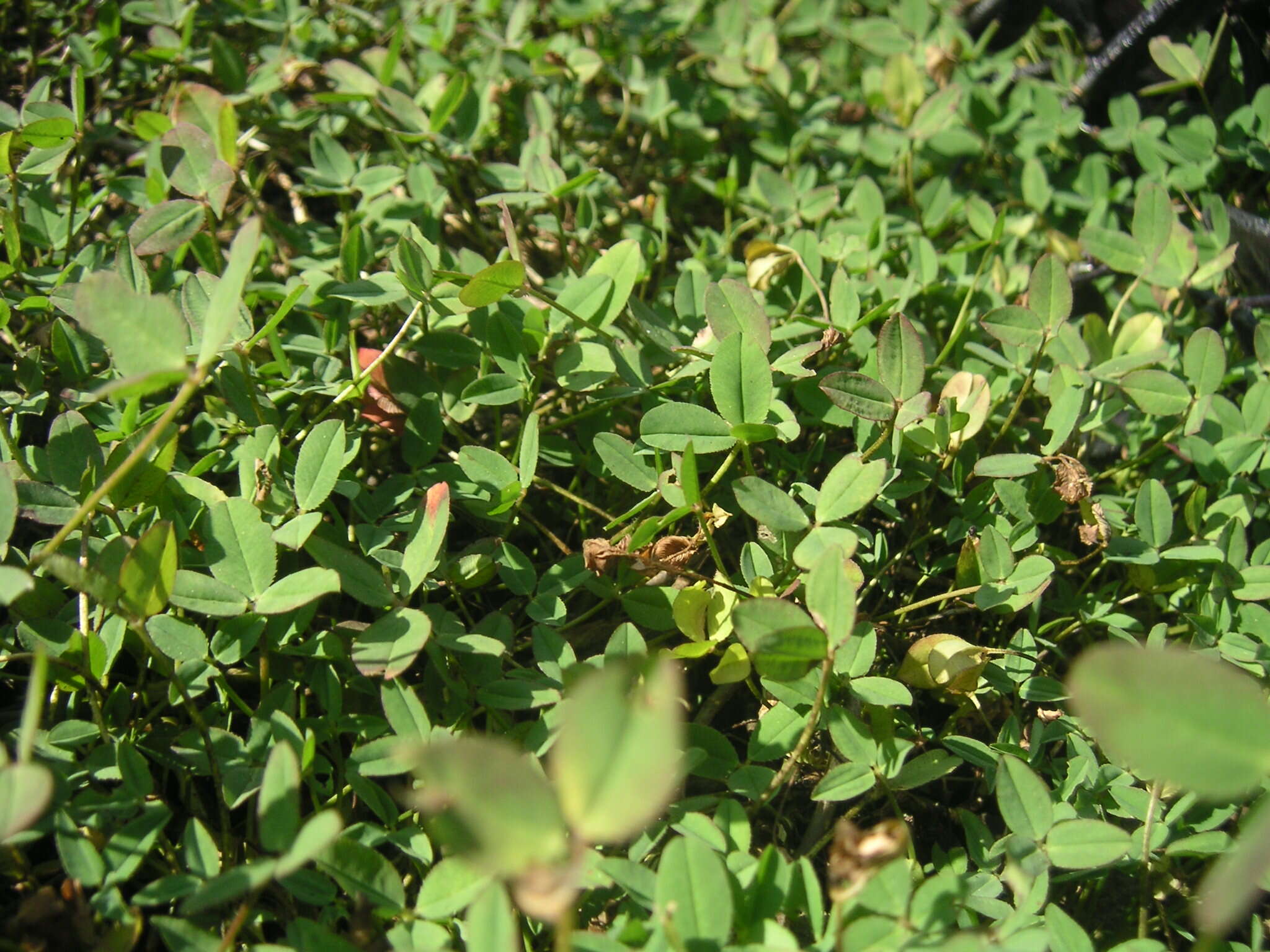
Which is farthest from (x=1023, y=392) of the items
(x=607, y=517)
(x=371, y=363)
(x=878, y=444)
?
(x=371, y=363)

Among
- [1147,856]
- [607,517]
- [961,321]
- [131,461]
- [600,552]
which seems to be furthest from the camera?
[961,321]

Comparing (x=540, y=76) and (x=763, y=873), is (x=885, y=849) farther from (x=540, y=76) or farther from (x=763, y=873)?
(x=540, y=76)

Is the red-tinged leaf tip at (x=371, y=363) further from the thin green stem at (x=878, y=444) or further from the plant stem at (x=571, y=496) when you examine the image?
the thin green stem at (x=878, y=444)

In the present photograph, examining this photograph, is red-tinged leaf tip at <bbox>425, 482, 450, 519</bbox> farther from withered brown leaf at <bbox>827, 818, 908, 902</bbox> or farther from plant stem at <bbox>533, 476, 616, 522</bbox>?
withered brown leaf at <bbox>827, 818, 908, 902</bbox>

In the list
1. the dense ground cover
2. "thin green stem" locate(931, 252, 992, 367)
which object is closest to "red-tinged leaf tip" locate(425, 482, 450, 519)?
the dense ground cover

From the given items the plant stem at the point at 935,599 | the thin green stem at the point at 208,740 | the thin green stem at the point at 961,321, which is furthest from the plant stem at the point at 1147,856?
the thin green stem at the point at 208,740

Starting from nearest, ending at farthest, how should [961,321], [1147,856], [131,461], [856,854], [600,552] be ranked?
[856,854] → [131,461] → [1147,856] → [600,552] → [961,321]

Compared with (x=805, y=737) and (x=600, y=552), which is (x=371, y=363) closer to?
(x=600, y=552)

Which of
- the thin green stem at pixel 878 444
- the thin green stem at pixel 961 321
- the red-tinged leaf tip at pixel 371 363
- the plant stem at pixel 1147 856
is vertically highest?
the thin green stem at pixel 961 321
